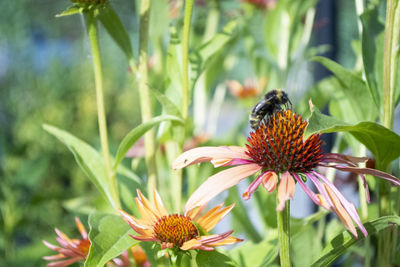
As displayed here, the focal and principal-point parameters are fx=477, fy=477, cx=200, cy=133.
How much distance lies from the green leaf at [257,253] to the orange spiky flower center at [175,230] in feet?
0.30

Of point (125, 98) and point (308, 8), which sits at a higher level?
point (308, 8)

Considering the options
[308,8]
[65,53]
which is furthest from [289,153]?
[65,53]

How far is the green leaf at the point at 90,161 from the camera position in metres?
0.48

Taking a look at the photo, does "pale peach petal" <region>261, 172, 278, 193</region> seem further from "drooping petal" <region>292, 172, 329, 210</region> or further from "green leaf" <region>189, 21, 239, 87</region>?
"green leaf" <region>189, 21, 239, 87</region>

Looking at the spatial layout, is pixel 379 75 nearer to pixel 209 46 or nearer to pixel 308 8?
pixel 209 46

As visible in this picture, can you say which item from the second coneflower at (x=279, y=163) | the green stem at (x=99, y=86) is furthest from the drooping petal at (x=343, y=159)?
the green stem at (x=99, y=86)

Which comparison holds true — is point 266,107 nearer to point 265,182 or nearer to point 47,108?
point 265,182

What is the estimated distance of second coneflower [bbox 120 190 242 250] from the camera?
0.37 meters

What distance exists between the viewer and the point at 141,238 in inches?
14.3

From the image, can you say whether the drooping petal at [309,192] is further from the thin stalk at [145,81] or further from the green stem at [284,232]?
the thin stalk at [145,81]

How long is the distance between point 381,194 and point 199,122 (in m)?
0.48

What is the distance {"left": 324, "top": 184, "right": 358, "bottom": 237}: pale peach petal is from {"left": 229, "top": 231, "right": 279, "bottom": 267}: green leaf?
0.12 meters

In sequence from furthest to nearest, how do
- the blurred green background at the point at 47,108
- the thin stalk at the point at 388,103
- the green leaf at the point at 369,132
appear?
the blurred green background at the point at 47,108 → the thin stalk at the point at 388,103 → the green leaf at the point at 369,132

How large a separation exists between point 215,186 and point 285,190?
1.9 inches
